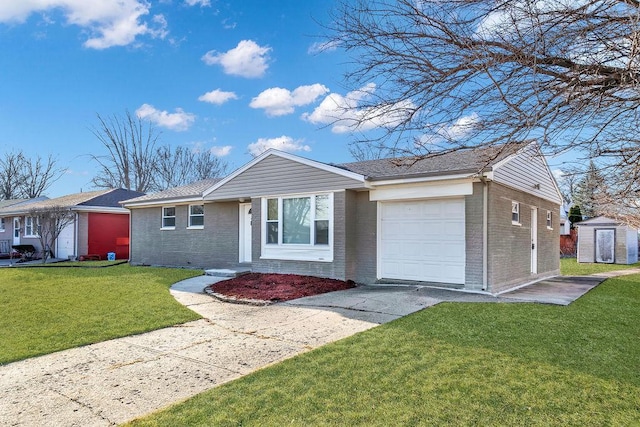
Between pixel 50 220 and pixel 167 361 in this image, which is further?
pixel 50 220

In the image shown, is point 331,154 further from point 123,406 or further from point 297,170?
point 123,406

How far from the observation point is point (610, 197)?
269 inches

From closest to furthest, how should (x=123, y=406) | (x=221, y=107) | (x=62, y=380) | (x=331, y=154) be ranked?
(x=123, y=406) → (x=62, y=380) → (x=331, y=154) → (x=221, y=107)

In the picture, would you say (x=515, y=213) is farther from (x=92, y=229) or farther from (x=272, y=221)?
(x=92, y=229)

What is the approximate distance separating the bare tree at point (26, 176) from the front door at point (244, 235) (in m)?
34.9

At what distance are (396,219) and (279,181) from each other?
3721mm

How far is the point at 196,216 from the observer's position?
15633mm

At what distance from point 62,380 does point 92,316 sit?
10.4ft

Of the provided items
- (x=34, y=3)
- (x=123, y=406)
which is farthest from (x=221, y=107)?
(x=123, y=406)

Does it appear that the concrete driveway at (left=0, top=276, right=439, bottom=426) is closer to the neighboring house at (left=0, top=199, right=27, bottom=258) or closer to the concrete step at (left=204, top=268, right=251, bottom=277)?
the concrete step at (left=204, top=268, right=251, bottom=277)

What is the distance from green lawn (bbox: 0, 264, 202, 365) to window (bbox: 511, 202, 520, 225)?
8.39m

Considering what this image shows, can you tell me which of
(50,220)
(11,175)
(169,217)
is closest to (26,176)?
(11,175)

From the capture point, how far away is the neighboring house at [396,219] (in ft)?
30.5

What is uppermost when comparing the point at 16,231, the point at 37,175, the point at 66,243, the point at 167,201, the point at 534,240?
Answer: the point at 37,175
